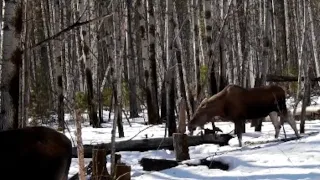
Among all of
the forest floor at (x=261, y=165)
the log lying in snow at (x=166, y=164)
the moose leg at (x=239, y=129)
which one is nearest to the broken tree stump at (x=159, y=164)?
the log lying in snow at (x=166, y=164)

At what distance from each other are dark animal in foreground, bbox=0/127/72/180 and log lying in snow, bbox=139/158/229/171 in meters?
2.90

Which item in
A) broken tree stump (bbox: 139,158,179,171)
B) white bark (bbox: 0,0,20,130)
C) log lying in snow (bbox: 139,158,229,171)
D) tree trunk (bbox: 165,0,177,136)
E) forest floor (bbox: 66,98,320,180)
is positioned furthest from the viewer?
tree trunk (bbox: 165,0,177,136)

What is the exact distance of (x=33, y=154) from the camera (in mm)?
5641

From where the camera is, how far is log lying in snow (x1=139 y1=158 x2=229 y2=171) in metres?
8.14

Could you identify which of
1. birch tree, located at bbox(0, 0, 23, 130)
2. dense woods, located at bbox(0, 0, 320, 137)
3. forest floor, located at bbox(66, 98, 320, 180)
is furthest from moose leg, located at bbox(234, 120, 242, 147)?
birch tree, located at bbox(0, 0, 23, 130)

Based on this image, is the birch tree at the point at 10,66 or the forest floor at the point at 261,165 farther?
the forest floor at the point at 261,165

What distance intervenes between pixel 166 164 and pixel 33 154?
11.4 feet

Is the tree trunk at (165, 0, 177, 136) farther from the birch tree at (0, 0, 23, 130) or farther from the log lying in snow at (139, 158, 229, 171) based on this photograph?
the birch tree at (0, 0, 23, 130)

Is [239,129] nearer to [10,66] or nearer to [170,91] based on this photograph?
[170,91]

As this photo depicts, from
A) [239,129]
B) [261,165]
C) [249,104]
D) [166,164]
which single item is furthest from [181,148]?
[249,104]

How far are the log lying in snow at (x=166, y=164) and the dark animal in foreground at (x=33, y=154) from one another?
9.51ft

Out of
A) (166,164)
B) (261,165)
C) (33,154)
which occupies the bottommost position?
(166,164)

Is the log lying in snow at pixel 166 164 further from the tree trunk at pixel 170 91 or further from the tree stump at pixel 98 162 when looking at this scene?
the tree trunk at pixel 170 91

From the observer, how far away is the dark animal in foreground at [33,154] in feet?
18.2
